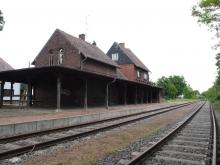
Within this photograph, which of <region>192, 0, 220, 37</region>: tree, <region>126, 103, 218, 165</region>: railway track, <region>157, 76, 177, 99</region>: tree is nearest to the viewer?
<region>126, 103, 218, 165</region>: railway track

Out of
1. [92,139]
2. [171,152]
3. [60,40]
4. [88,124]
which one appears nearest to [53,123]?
[88,124]

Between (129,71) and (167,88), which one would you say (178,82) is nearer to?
(167,88)

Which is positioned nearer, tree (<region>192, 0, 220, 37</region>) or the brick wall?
tree (<region>192, 0, 220, 37</region>)

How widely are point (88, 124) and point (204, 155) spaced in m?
7.43

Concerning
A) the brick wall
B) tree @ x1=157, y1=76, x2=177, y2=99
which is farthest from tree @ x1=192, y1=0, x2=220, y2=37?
tree @ x1=157, y1=76, x2=177, y2=99

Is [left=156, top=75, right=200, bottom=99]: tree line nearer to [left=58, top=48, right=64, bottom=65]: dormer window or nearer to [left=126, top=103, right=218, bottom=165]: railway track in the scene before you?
[left=58, top=48, right=64, bottom=65]: dormer window

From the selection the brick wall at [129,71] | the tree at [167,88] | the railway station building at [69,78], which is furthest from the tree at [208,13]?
the tree at [167,88]

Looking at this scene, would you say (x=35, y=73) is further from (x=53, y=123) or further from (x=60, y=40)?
(x=60, y=40)

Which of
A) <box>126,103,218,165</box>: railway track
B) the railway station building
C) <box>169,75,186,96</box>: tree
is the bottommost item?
<box>126,103,218,165</box>: railway track

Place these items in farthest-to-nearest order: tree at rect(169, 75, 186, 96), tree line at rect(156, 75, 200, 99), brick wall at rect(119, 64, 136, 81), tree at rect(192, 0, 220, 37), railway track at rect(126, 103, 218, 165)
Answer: tree at rect(169, 75, 186, 96) → tree line at rect(156, 75, 200, 99) → brick wall at rect(119, 64, 136, 81) → tree at rect(192, 0, 220, 37) → railway track at rect(126, 103, 218, 165)

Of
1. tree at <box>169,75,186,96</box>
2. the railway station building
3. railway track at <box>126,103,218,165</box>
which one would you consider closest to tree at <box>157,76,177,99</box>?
tree at <box>169,75,186,96</box>

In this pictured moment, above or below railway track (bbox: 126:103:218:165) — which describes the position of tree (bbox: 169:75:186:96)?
above

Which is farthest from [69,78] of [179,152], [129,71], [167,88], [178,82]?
[178,82]

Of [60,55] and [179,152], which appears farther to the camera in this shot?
[60,55]
